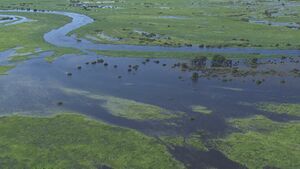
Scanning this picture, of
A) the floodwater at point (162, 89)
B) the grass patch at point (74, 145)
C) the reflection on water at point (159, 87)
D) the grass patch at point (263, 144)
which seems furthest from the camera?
the reflection on water at point (159, 87)

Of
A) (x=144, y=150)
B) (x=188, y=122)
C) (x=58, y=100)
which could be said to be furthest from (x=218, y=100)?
(x=58, y=100)

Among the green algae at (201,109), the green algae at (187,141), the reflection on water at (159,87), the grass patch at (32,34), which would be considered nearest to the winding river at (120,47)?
the grass patch at (32,34)

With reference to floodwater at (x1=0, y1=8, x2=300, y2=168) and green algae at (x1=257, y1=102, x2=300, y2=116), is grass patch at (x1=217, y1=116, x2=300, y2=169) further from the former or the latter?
green algae at (x1=257, y1=102, x2=300, y2=116)

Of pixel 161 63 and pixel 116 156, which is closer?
pixel 116 156

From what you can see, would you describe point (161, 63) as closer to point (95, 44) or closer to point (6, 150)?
point (95, 44)

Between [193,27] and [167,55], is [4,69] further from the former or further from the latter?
[193,27]

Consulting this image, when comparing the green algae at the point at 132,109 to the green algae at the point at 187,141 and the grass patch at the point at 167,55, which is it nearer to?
the green algae at the point at 187,141
